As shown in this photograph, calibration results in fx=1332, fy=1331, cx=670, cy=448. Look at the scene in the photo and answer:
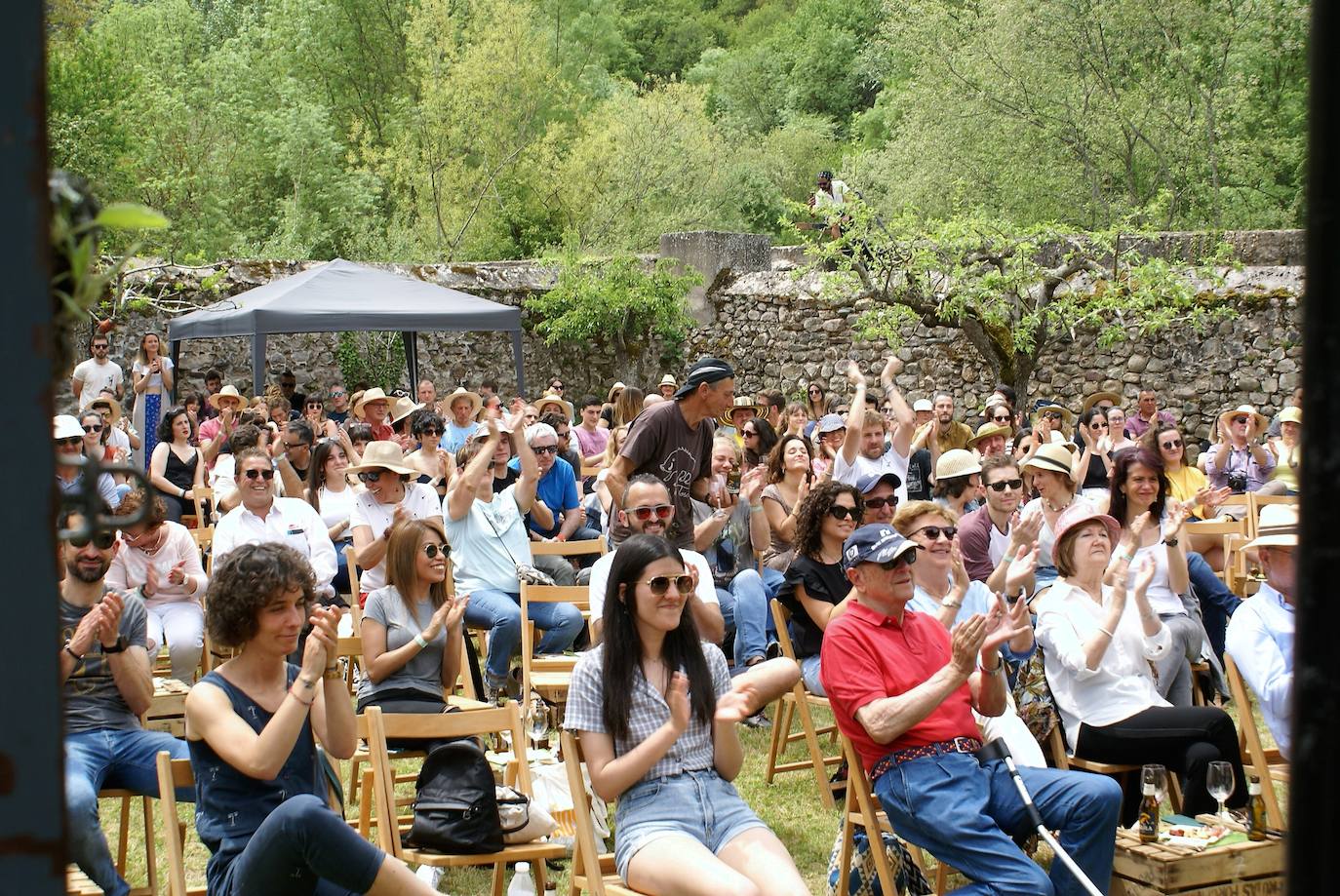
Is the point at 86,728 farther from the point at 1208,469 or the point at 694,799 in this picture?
the point at 1208,469

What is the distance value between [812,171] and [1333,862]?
38791 mm

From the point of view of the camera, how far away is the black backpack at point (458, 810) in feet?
12.4

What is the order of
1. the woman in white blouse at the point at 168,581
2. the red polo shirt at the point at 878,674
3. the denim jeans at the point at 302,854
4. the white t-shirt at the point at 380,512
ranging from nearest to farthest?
the denim jeans at the point at 302,854 < the red polo shirt at the point at 878,674 < the woman in white blouse at the point at 168,581 < the white t-shirt at the point at 380,512

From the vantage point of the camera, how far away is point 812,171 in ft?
126

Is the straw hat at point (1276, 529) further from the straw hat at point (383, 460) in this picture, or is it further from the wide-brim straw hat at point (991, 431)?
the straw hat at point (383, 460)

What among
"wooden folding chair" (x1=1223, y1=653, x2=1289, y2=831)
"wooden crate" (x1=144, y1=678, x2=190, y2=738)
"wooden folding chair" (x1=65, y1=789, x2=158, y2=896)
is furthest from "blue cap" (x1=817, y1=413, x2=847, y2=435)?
"wooden folding chair" (x1=65, y1=789, x2=158, y2=896)

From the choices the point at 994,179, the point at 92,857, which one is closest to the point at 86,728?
the point at 92,857

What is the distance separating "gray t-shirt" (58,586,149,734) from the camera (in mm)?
3994

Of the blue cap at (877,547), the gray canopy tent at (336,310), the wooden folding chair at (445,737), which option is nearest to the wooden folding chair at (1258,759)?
the blue cap at (877,547)

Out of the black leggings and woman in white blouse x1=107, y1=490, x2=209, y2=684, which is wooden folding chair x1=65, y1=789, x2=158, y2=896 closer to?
woman in white blouse x1=107, y1=490, x2=209, y2=684

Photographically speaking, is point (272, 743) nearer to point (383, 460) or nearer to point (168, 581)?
point (168, 581)

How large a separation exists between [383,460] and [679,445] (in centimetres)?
172

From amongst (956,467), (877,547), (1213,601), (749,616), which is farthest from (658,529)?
(1213,601)

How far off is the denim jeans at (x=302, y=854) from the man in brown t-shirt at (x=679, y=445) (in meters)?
2.78
